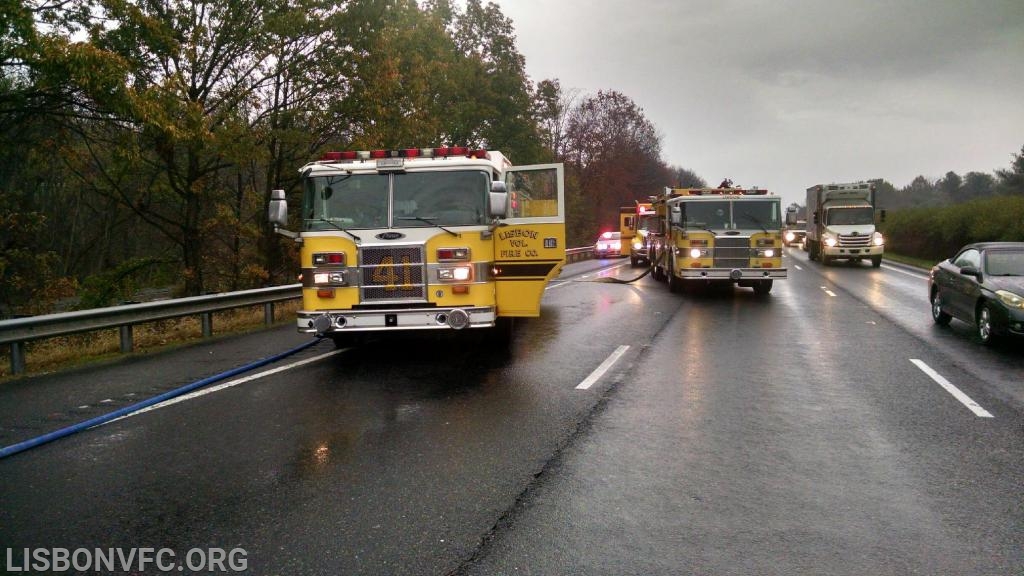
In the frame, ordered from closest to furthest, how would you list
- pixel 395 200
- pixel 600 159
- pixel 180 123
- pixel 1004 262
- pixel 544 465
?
pixel 544 465 < pixel 395 200 < pixel 1004 262 < pixel 180 123 < pixel 600 159

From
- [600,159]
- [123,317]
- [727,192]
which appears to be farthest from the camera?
[600,159]

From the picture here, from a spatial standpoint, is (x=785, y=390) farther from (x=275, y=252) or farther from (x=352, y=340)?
(x=275, y=252)

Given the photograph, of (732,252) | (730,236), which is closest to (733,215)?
(730,236)

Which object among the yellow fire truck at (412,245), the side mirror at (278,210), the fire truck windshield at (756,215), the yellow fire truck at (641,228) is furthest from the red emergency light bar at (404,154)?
the yellow fire truck at (641,228)

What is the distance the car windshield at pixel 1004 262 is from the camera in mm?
10797

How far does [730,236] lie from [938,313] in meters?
5.67

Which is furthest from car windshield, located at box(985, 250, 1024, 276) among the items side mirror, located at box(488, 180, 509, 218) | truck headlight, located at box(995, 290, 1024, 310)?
side mirror, located at box(488, 180, 509, 218)

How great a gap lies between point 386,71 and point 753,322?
15938mm

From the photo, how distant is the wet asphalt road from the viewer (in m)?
3.77

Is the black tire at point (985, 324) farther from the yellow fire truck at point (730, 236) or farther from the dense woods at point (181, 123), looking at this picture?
the dense woods at point (181, 123)

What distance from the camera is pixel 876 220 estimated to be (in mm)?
32750

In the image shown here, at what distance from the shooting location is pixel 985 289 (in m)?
10.6

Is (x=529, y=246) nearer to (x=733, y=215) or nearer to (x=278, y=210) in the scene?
(x=278, y=210)

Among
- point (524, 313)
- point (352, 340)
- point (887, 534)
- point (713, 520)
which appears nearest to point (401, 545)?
point (713, 520)
